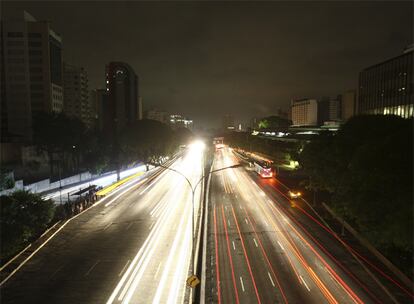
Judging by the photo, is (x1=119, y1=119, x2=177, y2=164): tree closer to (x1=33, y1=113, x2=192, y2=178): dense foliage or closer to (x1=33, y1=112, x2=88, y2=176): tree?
(x1=33, y1=113, x2=192, y2=178): dense foliage

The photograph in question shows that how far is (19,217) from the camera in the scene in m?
27.7

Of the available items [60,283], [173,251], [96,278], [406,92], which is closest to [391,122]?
[173,251]

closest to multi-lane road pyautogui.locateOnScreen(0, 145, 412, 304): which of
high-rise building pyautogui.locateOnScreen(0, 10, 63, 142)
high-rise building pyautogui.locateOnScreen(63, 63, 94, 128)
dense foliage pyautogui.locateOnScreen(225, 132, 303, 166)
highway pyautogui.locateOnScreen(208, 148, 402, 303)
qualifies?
highway pyautogui.locateOnScreen(208, 148, 402, 303)

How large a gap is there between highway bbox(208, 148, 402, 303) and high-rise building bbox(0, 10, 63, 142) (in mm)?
77419

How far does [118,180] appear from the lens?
2554 inches

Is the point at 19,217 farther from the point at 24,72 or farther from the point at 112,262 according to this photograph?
the point at 24,72

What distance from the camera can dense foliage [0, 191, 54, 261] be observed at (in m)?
26.1

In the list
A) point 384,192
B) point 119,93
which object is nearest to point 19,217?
point 384,192

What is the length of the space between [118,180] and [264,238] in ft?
138

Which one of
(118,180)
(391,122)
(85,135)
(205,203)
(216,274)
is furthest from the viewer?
(85,135)

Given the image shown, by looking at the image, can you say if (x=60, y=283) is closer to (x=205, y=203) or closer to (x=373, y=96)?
(x=205, y=203)

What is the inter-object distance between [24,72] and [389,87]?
10459 centimetres

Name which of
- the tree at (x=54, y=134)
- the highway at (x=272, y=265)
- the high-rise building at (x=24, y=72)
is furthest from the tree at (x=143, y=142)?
the highway at (x=272, y=265)

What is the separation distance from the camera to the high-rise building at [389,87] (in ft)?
242
